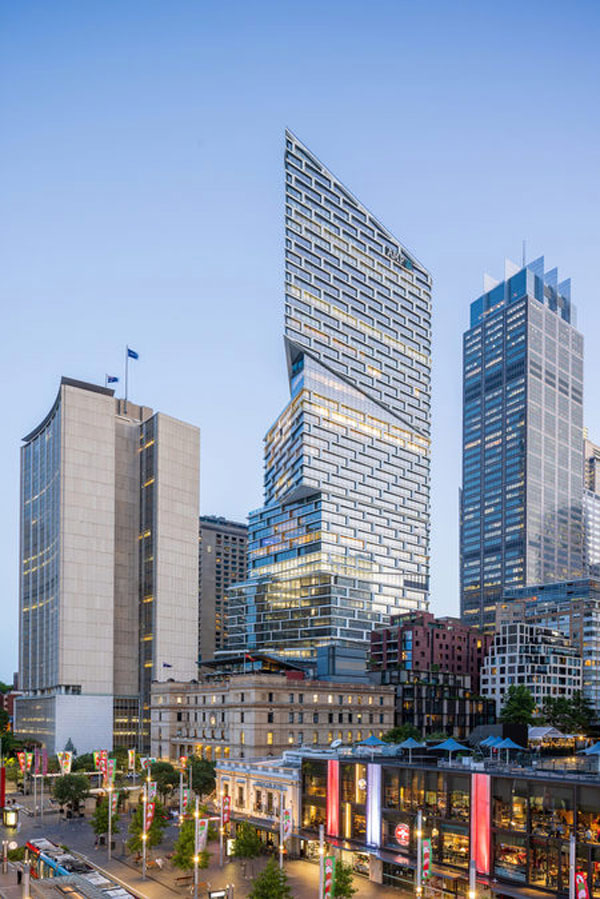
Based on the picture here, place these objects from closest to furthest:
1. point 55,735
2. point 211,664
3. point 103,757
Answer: point 103,757 → point 211,664 → point 55,735

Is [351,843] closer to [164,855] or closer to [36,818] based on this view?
[164,855]

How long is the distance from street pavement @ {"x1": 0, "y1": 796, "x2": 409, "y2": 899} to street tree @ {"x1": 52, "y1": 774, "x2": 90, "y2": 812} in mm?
13206

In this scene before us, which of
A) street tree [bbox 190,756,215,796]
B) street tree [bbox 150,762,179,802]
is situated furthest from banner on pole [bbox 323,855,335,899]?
street tree [bbox 150,762,179,802]

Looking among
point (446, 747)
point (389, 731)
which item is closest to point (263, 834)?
point (446, 747)

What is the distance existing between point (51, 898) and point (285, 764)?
32.5 meters

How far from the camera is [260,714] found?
409ft

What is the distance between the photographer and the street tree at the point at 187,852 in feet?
249

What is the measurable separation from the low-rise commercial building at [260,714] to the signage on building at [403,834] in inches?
2189

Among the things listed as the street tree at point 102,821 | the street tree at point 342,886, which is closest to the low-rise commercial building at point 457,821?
the street tree at point 342,886

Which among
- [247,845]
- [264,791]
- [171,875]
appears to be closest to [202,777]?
[264,791]

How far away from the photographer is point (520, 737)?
355 feet

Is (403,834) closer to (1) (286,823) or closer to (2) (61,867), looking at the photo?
(1) (286,823)

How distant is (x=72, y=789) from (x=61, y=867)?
44.0 metres

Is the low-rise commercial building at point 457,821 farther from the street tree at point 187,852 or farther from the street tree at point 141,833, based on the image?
the street tree at point 141,833
